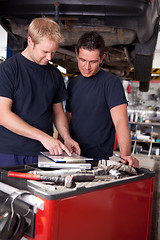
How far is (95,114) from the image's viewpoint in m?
1.47

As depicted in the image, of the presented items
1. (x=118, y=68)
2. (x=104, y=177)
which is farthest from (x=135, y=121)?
(x=104, y=177)

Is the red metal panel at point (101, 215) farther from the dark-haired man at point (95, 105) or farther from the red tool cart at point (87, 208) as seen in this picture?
the dark-haired man at point (95, 105)

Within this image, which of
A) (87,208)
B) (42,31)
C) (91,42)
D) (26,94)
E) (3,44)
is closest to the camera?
(87,208)

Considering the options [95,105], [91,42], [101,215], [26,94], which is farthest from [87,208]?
[91,42]

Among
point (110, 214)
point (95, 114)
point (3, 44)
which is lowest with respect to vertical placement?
point (110, 214)

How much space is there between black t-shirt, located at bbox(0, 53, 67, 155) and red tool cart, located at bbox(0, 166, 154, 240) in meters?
0.35

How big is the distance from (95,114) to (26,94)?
1.38ft

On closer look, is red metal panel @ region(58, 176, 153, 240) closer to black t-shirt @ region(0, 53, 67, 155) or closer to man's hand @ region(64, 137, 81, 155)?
man's hand @ region(64, 137, 81, 155)

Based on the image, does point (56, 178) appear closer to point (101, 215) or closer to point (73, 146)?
point (101, 215)

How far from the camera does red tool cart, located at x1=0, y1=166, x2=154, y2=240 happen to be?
0.67 meters

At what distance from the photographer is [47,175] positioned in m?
0.82

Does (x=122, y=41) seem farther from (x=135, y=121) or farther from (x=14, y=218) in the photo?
(x=135, y=121)

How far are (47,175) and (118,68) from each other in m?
3.65

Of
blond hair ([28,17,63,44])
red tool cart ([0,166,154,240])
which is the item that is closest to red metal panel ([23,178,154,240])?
red tool cart ([0,166,154,240])
